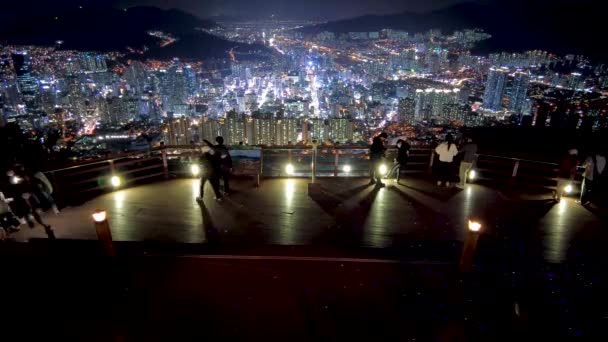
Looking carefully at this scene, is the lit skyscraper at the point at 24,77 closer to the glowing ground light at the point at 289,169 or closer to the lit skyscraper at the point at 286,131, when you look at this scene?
the lit skyscraper at the point at 286,131

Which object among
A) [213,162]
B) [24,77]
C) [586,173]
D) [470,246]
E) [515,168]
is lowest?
[470,246]

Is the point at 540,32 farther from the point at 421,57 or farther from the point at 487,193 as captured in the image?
the point at 487,193

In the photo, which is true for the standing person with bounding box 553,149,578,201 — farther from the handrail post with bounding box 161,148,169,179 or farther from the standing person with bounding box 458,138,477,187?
the handrail post with bounding box 161,148,169,179

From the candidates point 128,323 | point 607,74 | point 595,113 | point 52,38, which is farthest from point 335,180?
point 52,38

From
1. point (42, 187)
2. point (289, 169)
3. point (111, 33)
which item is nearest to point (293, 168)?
point (289, 169)

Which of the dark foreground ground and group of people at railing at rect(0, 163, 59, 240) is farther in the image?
group of people at railing at rect(0, 163, 59, 240)

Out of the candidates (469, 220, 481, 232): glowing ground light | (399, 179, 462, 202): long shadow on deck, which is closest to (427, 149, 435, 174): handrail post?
(399, 179, 462, 202): long shadow on deck

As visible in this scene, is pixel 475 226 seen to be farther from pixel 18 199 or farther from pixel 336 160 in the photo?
pixel 18 199
